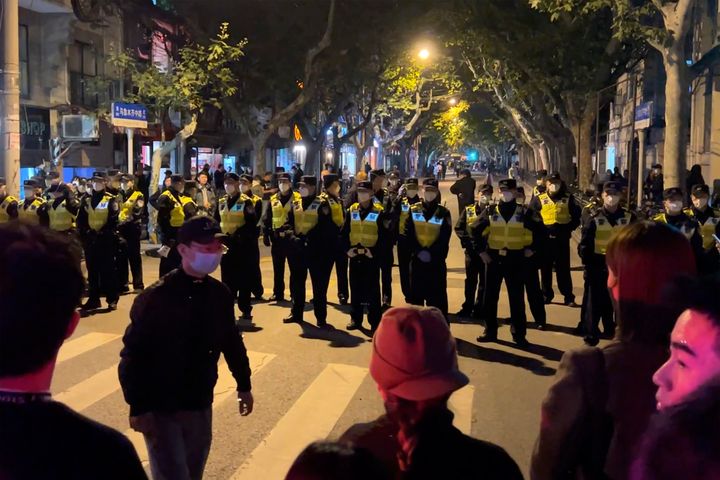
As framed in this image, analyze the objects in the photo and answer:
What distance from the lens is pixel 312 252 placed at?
387 inches

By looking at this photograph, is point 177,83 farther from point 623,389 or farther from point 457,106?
point 457,106

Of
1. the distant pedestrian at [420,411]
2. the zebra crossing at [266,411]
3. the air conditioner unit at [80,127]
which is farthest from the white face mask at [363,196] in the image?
the air conditioner unit at [80,127]

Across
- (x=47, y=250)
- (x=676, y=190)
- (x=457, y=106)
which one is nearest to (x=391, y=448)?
(x=47, y=250)

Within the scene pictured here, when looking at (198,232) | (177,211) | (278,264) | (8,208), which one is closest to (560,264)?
(278,264)

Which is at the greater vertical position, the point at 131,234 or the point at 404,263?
the point at 131,234

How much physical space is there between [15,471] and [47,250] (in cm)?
54

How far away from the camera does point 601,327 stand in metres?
9.73

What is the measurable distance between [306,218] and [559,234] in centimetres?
409

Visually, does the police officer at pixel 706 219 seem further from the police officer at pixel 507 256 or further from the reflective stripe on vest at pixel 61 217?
the reflective stripe on vest at pixel 61 217

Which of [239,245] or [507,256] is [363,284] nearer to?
[507,256]

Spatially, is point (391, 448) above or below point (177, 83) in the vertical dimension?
below

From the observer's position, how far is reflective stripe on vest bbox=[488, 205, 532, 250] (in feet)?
29.1

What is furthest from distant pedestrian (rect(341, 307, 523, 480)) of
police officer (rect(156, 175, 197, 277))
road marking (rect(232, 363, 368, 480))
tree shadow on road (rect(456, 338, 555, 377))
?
police officer (rect(156, 175, 197, 277))

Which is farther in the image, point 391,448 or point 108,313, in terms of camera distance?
point 108,313
